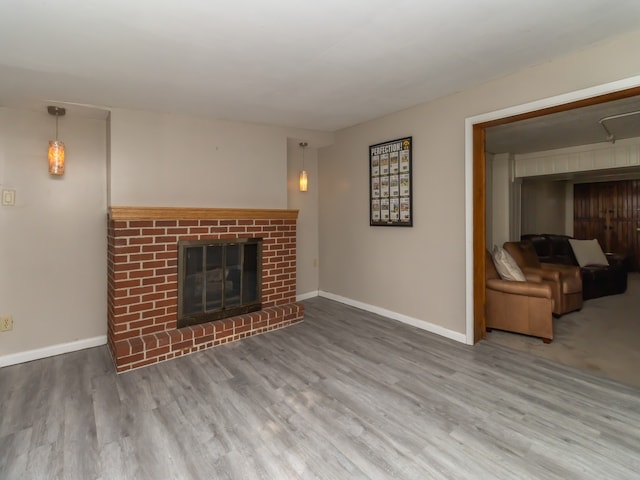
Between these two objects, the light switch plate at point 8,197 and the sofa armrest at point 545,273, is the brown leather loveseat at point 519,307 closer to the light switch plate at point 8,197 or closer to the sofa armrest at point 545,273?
the sofa armrest at point 545,273

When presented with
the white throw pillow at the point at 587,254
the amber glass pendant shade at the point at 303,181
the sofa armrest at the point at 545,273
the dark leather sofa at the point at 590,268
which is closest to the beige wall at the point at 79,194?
the amber glass pendant shade at the point at 303,181

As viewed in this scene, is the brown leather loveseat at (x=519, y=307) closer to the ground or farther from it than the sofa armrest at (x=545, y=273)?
closer to the ground

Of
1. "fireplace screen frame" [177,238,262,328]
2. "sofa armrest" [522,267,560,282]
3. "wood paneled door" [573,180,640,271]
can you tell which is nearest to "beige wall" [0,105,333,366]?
"fireplace screen frame" [177,238,262,328]

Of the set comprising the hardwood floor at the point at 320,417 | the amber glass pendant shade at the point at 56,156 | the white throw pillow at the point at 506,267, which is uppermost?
the amber glass pendant shade at the point at 56,156

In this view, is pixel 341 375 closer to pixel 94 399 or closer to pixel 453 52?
pixel 94 399

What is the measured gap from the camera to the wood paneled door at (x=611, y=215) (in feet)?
21.6

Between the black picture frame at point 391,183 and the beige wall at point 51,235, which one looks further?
the black picture frame at point 391,183

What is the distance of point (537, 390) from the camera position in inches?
86.2

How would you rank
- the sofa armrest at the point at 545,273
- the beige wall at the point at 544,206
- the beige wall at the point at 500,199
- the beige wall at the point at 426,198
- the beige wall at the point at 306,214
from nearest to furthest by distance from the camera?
1. the beige wall at the point at 426,198
2. the sofa armrest at the point at 545,273
3. the beige wall at the point at 306,214
4. the beige wall at the point at 500,199
5. the beige wall at the point at 544,206

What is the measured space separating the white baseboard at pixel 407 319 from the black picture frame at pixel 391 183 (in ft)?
3.32

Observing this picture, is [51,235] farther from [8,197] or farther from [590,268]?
[590,268]

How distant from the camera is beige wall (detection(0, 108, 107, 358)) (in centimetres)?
271

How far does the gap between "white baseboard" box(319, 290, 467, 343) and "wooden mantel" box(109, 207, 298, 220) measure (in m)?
1.37

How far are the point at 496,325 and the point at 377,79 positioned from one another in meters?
2.63
